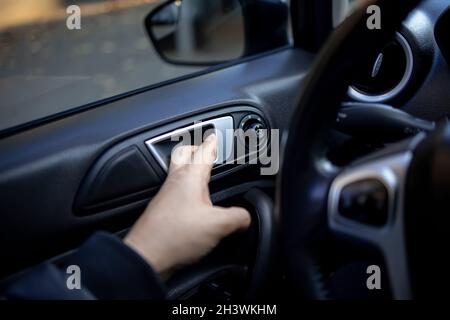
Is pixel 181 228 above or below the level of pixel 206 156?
below

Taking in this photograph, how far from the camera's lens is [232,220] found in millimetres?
1204

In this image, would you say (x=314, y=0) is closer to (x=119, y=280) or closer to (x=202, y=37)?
A: (x=119, y=280)

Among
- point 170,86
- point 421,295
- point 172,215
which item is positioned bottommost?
point 421,295

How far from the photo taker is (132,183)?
1517 mm

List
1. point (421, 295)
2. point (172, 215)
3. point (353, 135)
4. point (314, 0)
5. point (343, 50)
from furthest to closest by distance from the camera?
point (314, 0) < point (353, 135) < point (172, 215) < point (343, 50) < point (421, 295)

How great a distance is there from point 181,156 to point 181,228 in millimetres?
357

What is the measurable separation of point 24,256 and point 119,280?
57 centimetres

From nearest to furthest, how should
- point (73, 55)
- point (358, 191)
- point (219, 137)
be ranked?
point (358, 191), point (219, 137), point (73, 55)

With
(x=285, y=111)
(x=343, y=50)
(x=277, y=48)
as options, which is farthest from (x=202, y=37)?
(x=343, y=50)

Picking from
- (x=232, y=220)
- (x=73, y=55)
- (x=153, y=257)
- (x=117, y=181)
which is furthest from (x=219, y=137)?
(x=73, y=55)

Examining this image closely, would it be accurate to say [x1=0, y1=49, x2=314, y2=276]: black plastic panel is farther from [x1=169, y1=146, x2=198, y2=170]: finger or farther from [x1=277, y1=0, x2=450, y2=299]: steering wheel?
[x1=277, y1=0, x2=450, y2=299]: steering wheel

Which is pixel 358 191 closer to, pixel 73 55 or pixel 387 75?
pixel 387 75

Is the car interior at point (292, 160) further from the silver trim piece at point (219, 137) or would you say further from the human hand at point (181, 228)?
the human hand at point (181, 228)

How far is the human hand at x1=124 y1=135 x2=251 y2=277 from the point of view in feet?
3.81
